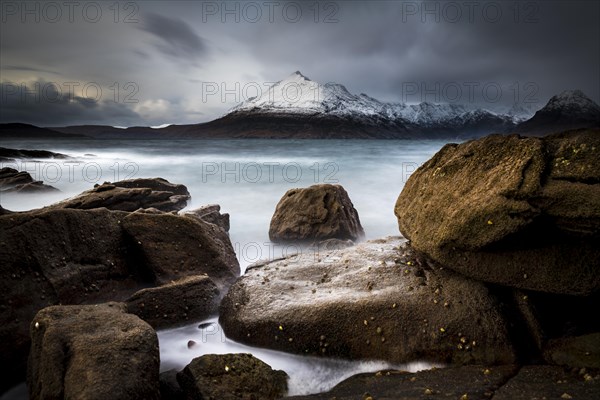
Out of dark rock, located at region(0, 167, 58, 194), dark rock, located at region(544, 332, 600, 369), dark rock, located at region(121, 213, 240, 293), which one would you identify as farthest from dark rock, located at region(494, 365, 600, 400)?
dark rock, located at region(0, 167, 58, 194)

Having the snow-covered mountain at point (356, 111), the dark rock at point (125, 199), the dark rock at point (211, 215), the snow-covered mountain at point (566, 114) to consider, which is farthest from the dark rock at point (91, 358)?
the snow-covered mountain at point (356, 111)

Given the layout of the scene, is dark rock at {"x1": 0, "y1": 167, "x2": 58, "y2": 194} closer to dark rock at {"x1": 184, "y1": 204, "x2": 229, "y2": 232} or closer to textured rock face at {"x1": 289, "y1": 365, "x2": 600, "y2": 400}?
dark rock at {"x1": 184, "y1": 204, "x2": 229, "y2": 232}

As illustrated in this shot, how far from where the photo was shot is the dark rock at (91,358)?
9.52ft

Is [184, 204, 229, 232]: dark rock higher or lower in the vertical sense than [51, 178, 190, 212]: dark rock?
lower

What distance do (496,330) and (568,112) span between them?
11.8 metres

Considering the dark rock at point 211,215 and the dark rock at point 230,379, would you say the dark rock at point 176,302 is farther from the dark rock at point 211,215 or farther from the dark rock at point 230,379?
the dark rock at point 211,215

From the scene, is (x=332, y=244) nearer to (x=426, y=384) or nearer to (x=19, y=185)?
(x=426, y=384)

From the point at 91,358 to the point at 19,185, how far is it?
14.6 metres

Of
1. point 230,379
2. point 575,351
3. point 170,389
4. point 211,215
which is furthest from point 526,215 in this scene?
point 211,215

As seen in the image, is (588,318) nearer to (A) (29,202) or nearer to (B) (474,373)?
(B) (474,373)

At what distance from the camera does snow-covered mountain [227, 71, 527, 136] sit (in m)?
93.2

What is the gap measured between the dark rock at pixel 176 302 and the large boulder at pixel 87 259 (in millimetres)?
461

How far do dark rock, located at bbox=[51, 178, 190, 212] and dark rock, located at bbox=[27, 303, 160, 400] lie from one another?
16.3 feet

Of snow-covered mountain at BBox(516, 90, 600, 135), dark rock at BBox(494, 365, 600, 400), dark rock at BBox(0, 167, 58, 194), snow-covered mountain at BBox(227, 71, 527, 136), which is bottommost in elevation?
dark rock at BBox(494, 365, 600, 400)
